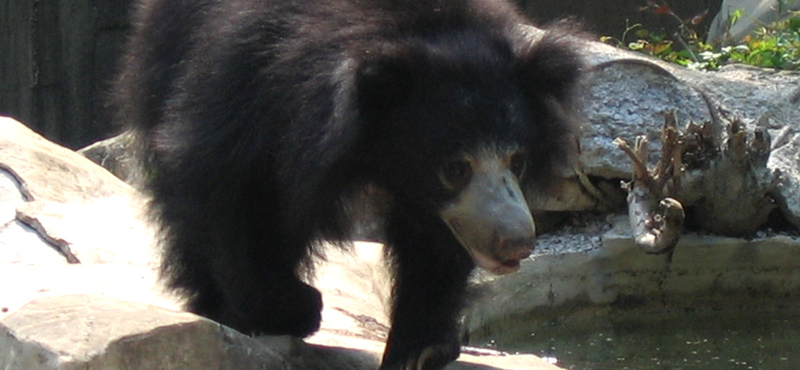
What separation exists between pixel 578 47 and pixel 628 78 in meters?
2.63

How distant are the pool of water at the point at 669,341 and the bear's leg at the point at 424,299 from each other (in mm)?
1190

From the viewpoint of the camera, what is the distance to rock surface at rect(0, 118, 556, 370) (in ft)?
7.82

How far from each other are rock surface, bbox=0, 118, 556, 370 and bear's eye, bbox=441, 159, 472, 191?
56cm

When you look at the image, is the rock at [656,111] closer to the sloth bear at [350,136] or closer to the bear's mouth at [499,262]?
the sloth bear at [350,136]

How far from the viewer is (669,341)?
491 cm

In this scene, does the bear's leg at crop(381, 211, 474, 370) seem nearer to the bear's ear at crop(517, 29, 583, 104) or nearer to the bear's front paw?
the bear's front paw

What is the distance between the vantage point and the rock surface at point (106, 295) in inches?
93.8

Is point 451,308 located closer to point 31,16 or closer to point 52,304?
point 52,304

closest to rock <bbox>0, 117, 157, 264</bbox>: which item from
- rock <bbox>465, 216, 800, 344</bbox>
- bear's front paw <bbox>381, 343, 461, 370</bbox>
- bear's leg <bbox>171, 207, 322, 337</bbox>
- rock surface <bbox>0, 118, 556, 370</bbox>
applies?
rock surface <bbox>0, 118, 556, 370</bbox>

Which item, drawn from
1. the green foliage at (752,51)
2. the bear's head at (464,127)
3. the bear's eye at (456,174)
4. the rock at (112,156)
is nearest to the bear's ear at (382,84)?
the bear's head at (464,127)

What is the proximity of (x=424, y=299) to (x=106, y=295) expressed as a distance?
923 millimetres

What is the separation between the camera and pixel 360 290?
14.9 ft

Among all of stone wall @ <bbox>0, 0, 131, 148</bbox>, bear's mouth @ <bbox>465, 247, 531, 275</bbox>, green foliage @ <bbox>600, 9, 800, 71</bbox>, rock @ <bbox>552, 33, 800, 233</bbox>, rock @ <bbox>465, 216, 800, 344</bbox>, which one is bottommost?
stone wall @ <bbox>0, 0, 131, 148</bbox>

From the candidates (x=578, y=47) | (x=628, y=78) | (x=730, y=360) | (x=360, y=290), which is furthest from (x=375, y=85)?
(x=628, y=78)
